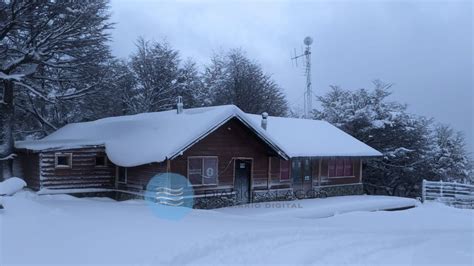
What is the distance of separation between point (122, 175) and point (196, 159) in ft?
13.9

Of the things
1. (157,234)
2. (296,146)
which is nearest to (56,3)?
(296,146)

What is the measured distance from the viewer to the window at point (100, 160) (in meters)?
21.6

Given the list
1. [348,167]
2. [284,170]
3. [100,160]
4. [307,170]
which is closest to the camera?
[100,160]

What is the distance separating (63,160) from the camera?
68.1 feet

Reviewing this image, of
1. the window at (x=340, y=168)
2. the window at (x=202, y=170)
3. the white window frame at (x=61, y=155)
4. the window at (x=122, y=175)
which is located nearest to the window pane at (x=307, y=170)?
the window at (x=340, y=168)

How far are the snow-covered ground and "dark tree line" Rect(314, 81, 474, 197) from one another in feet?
71.2

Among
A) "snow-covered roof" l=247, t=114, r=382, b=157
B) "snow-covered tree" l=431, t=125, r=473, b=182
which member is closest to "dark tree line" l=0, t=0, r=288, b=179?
"snow-covered roof" l=247, t=114, r=382, b=157

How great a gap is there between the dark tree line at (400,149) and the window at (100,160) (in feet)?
71.0

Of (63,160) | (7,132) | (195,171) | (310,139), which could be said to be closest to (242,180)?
(195,171)

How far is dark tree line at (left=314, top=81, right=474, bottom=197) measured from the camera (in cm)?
3644

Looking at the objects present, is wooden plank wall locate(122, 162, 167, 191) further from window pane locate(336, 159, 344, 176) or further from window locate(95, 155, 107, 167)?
window pane locate(336, 159, 344, 176)

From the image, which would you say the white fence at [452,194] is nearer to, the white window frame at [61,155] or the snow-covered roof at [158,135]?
the snow-covered roof at [158,135]

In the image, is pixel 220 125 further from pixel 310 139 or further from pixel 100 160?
pixel 310 139

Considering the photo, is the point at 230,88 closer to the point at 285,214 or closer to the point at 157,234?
the point at 285,214
